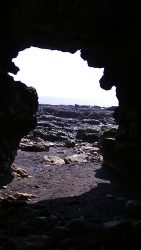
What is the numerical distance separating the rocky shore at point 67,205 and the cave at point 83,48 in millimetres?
1237

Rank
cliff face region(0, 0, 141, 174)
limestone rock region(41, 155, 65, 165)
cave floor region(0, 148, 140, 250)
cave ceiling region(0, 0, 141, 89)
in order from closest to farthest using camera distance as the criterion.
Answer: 1. cave floor region(0, 148, 140, 250)
2. cave ceiling region(0, 0, 141, 89)
3. cliff face region(0, 0, 141, 174)
4. limestone rock region(41, 155, 65, 165)

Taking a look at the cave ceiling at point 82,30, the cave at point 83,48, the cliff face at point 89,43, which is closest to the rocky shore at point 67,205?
the cave at point 83,48

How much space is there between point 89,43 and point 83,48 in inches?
44.8

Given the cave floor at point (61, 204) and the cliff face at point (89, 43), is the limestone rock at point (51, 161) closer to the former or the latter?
the cave floor at point (61, 204)

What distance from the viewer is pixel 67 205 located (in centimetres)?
1555

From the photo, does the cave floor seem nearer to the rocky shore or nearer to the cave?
the rocky shore

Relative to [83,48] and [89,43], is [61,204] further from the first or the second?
[83,48]

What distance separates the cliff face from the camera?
55.5 ft

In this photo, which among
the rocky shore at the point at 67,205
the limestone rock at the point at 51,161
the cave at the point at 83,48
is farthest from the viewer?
the limestone rock at the point at 51,161

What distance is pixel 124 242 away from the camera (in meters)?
8.42

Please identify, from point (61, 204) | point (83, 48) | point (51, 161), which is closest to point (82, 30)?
point (83, 48)

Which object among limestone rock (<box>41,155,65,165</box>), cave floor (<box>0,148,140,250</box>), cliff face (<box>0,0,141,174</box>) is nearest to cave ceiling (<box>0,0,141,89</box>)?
cliff face (<box>0,0,141,174</box>)

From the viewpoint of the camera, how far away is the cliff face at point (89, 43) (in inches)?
666

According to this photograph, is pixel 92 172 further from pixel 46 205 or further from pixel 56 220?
pixel 56 220
